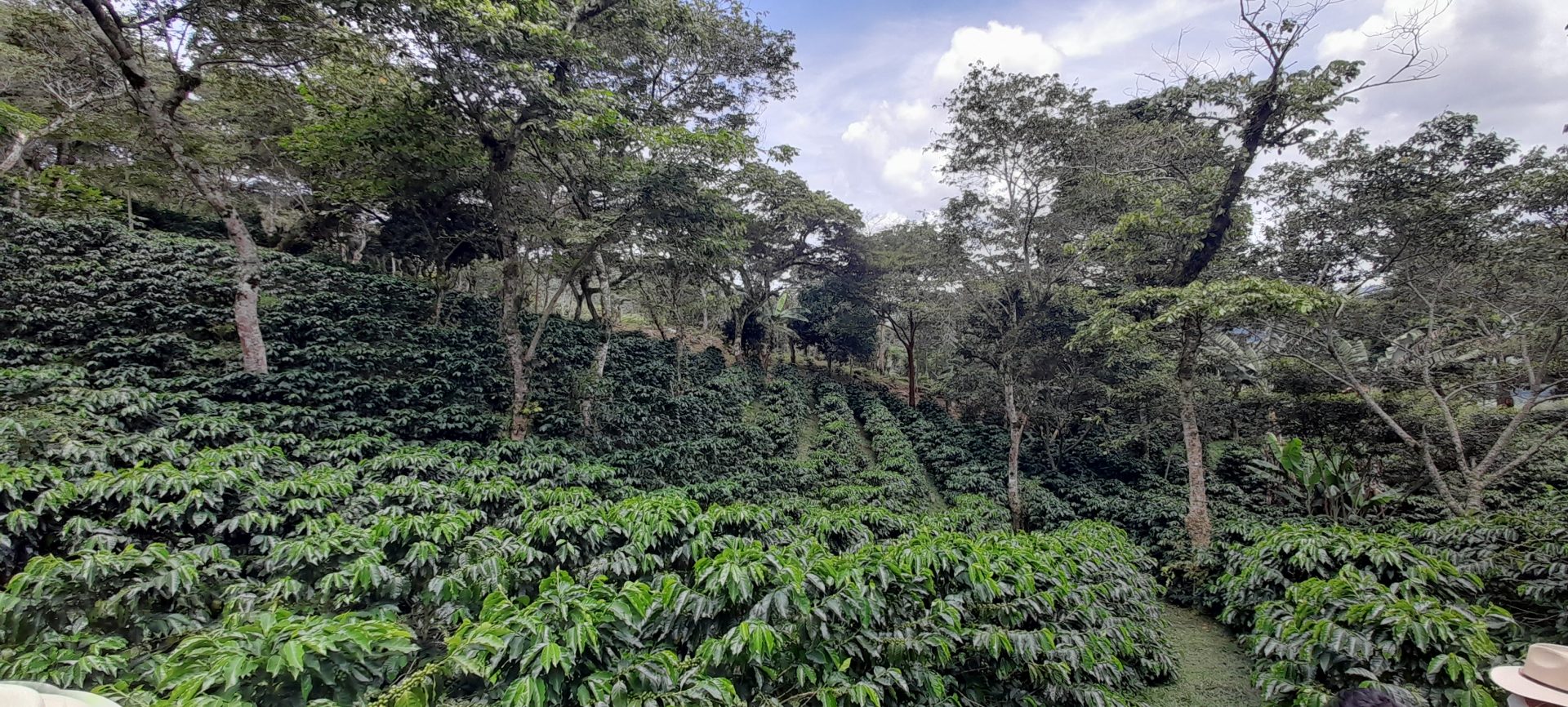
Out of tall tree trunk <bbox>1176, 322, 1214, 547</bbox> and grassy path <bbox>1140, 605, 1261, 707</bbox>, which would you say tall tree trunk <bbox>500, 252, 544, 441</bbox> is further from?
tall tree trunk <bbox>1176, 322, 1214, 547</bbox>

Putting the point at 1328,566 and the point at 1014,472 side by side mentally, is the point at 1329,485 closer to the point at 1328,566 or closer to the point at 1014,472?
the point at 1014,472

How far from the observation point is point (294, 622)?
203 centimetres

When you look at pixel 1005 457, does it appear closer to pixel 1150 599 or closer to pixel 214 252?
pixel 1150 599

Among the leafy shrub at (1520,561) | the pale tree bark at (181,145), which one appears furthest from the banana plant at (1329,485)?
the pale tree bark at (181,145)

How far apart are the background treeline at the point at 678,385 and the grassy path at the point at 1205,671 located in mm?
344

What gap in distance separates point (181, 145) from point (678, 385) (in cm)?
888

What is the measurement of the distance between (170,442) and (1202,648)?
1027 cm

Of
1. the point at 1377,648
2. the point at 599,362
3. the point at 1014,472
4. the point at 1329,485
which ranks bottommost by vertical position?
the point at 1014,472

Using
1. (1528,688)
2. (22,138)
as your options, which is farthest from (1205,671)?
(22,138)

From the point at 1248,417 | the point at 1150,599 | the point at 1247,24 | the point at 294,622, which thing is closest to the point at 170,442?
the point at 294,622

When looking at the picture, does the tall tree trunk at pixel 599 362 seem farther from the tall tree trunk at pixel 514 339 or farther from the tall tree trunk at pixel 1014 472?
the tall tree trunk at pixel 1014 472

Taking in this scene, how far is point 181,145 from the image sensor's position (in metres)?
Result: 6.63

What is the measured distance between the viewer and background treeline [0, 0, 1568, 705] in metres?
2.65

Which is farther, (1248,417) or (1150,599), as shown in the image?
(1248,417)
